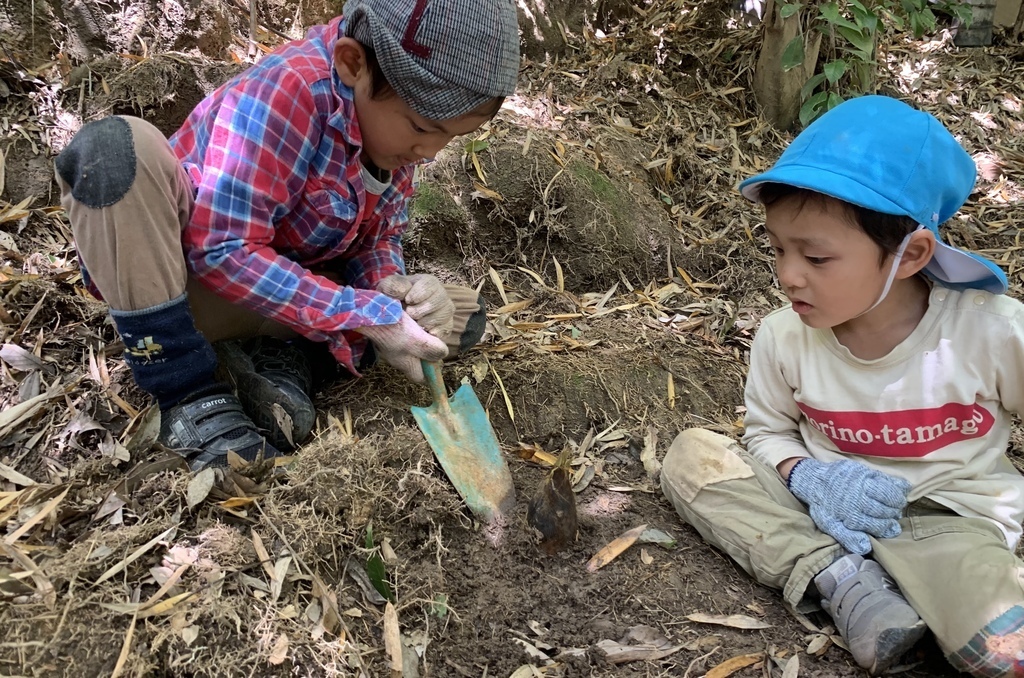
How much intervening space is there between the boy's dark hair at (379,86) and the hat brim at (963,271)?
99 centimetres

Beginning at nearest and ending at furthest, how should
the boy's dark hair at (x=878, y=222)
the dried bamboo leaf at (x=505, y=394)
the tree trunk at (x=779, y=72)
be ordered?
the boy's dark hair at (x=878, y=222) → the dried bamboo leaf at (x=505, y=394) → the tree trunk at (x=779, y=72)

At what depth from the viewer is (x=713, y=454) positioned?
1822 mm

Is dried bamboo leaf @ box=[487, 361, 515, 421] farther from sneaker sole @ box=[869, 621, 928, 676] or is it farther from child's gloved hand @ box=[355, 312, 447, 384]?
sneaker sole @ box=[869, 621, 928, 676]

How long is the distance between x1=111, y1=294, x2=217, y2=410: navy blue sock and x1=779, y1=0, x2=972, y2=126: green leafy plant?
2606mm

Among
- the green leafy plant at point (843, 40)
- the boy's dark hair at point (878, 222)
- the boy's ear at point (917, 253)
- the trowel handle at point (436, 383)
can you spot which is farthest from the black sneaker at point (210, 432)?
the green leafy plant at point (843, 40)

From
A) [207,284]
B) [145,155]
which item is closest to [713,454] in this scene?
[207,284]

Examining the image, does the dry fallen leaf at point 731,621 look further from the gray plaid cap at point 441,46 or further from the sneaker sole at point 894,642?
the gray plaid cap at point 441,46

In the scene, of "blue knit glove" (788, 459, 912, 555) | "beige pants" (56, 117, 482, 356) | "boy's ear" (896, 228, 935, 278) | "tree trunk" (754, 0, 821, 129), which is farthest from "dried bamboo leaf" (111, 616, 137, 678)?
"tree trunk" (754, 0, 821, 129)

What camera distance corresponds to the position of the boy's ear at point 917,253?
1517mm

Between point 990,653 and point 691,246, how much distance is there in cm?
187

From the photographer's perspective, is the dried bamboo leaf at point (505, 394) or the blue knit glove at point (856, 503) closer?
the blue knit glove at point (856, 503)

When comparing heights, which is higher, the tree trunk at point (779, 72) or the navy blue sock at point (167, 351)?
the tree trunk at point (779, 72)

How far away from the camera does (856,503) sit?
1.67 meters

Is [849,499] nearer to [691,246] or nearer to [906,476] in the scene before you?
[906,476]
